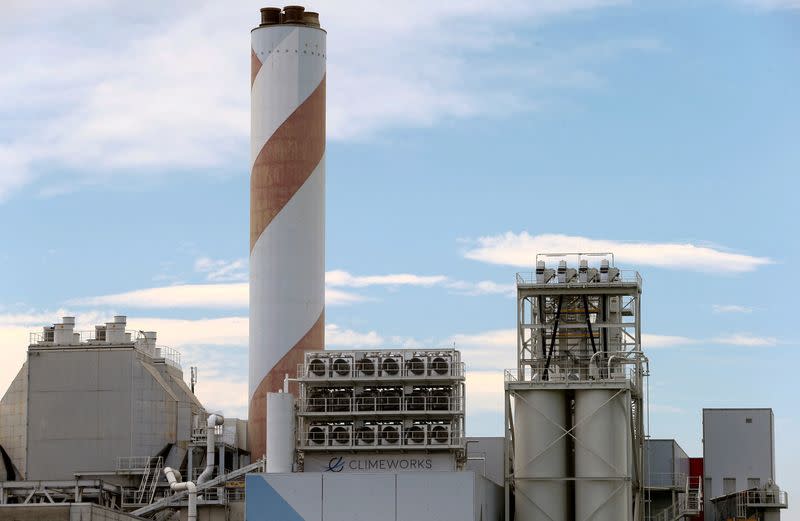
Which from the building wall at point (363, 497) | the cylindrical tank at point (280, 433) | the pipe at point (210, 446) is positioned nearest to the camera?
the building wall at point (363, 497)

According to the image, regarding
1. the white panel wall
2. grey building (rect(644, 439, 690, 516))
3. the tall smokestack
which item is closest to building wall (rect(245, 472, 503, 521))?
the white panel wall

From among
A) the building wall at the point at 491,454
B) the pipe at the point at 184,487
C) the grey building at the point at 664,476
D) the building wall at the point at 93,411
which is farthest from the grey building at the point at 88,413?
the grey building at the point at 664,476

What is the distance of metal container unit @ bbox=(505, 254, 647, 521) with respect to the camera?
72.1 meters

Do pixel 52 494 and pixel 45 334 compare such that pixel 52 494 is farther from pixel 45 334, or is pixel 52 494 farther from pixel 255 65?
pixel 255 65

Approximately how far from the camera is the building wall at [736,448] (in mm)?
85750

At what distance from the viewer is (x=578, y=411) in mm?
72938

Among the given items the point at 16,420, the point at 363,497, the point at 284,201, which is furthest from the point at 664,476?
the point at 16,420

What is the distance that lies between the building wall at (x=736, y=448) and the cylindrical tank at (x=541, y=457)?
51.8 feet

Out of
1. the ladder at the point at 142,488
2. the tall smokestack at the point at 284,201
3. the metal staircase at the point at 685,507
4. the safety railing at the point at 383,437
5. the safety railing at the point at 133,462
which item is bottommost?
the metal staircase at the point at 685,507

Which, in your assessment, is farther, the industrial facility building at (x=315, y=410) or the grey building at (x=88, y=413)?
the grey building at (x=88, y=413)

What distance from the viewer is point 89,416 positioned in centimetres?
8144

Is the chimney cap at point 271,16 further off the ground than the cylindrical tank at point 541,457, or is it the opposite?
the chimney cap at point 271,16

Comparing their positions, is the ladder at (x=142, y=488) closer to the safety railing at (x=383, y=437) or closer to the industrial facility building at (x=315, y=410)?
the industrial facility building at (x=315, y=410)

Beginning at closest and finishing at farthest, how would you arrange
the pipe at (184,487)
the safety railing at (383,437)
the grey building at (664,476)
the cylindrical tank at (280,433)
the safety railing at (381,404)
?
the cylindrical tank at (280,433), the safety railing at (383,437), the safety railing at (381,404), the pipe at (184,487), the grey building at (664,476)
